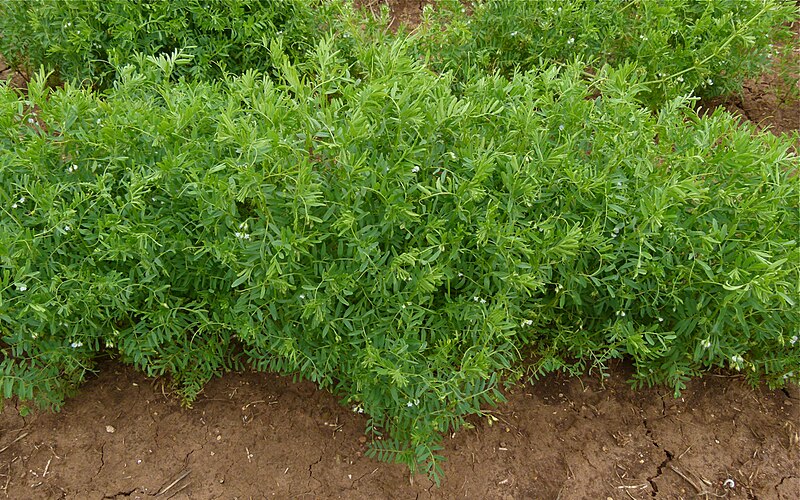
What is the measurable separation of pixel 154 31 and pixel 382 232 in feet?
7.27

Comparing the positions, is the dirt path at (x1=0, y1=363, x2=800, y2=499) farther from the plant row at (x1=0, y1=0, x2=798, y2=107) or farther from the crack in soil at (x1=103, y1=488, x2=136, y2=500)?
the plant row at (x1=0, y1=0, x2=798, y2=107)

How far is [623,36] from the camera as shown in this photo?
4.10 metres

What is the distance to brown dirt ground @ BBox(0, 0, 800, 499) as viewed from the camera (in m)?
2.88

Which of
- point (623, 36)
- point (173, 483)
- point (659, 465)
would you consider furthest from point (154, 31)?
point (659, 465)

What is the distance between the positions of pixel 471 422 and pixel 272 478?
954 mm

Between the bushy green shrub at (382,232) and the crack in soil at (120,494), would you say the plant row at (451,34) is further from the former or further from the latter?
the crack in soil at (120,494)

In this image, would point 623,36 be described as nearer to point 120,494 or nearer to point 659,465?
point 659,465

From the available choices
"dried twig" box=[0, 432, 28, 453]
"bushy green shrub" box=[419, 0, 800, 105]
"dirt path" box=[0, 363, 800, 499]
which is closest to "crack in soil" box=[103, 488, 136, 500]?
"dirt path" box=[0, 363, 800, 499]

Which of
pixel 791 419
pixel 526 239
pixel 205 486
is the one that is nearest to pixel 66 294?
pixel 205 486

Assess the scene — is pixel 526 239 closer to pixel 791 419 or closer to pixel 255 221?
pixel 255 221

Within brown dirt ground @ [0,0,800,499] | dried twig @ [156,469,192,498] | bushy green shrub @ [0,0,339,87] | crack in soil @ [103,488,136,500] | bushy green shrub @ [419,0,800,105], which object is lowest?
crack in soil @ [103,488,136,500]

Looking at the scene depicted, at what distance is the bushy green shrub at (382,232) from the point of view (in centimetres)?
249

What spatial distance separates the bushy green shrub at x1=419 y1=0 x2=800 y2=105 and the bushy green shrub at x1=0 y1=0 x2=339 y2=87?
0.85 meters

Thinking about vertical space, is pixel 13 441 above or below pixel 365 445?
below
